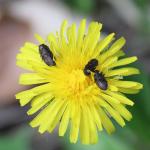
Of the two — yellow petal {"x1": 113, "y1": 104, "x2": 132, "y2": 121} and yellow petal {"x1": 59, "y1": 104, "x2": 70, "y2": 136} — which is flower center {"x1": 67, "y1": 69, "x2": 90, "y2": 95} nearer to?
yellow petal {"x1": 59, "y1": 104, "x2": 70, "y2": 136}

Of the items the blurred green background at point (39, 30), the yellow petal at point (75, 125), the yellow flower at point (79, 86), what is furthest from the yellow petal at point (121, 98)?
the blurred green background at point (39, 30)

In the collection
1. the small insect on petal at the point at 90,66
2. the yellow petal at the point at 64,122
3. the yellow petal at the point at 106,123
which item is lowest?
the yellow petal at the point at 106,123

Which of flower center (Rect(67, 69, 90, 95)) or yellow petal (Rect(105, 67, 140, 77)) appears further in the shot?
flower center (Rect(67, 69, 90, 95))

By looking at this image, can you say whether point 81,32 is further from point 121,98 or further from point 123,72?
point 121,98

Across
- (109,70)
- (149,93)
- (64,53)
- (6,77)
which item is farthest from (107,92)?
(6,77)

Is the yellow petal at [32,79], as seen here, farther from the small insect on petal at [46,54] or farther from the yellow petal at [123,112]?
the yellow petal at [123,112]

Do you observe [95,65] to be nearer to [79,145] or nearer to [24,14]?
[79,145]

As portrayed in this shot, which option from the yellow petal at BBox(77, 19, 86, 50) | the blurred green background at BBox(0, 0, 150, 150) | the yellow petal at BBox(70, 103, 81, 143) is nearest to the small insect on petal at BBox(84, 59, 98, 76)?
the yellow petal at BBox(77, 19, 86, 50)
